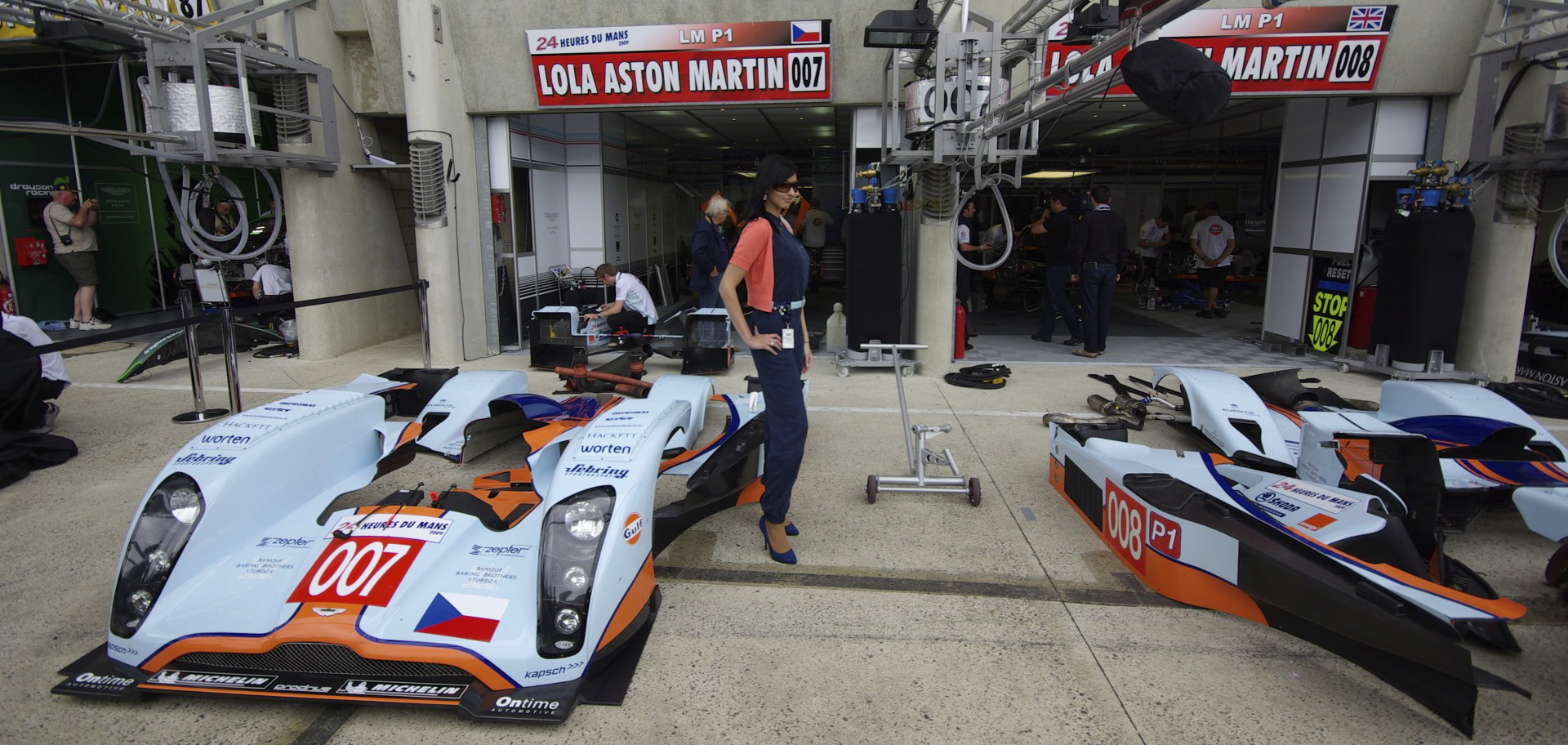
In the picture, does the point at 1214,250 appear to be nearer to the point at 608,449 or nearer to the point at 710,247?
the point at 710,247

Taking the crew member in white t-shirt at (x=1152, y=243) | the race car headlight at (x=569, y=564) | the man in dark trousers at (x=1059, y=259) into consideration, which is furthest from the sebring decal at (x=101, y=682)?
the crew member in white t-shirt at (x=1152, y=243)

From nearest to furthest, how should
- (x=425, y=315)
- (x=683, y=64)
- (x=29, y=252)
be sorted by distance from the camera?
(x=425, y=315) → (x=683, y=64) → (x=29, y=252)

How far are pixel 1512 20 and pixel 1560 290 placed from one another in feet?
10.5

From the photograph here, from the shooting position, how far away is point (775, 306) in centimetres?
345

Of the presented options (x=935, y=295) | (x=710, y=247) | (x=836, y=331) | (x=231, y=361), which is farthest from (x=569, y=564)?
(x=836, y=331)

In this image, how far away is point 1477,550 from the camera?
12.4ft

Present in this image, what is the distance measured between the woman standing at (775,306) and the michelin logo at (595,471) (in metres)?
0.76

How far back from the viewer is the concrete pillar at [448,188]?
7965 mm

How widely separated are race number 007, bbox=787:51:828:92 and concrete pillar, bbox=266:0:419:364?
15.8 ft

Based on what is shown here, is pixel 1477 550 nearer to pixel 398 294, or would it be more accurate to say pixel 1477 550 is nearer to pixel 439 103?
pixel 439 103

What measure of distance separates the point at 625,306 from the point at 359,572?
229 inches

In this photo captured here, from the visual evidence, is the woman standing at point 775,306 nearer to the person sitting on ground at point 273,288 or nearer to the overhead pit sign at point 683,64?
the overhead pit sign at point 683,64

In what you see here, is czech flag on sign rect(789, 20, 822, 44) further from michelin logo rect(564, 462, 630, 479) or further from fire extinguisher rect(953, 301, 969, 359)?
michelin logo rect(564, 462, 630, 479)

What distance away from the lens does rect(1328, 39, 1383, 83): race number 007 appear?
7.75 meters
